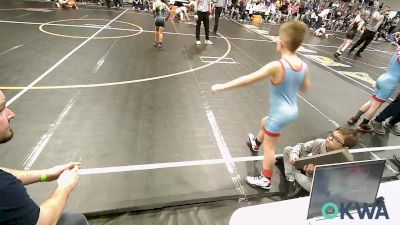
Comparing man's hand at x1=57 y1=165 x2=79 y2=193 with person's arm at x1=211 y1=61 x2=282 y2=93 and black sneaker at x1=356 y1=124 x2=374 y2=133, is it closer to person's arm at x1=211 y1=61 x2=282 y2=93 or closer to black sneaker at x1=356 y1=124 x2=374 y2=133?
person's arm at x1=211 y1=61 x2=282 y2=93

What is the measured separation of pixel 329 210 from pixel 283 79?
121cm

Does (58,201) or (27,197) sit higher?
(27,197)

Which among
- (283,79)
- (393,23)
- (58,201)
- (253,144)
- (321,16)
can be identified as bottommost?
(253,144)

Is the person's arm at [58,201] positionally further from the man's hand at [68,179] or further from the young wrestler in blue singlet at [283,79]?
the young wrestler in blue singlet at [283,79]

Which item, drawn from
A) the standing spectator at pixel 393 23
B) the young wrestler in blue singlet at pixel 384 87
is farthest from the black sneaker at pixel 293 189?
the standing spectator at pixel 393 23

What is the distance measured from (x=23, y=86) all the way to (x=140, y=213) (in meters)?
3.56

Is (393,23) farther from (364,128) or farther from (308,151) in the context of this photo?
(308,151)

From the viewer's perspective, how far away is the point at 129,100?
4.57m

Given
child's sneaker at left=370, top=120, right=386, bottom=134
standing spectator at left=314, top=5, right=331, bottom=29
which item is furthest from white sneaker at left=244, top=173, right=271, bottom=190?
standing spectator at left=314, top=5, right=331, bottom=29

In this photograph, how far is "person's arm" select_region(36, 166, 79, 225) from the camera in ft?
4.78

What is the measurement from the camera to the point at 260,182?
9.70 feet

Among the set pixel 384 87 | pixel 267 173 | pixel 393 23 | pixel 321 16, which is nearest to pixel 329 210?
pixel 267 173

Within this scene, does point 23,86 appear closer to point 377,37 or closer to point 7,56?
point 7,56

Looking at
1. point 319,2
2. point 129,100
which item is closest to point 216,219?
point 129,100
